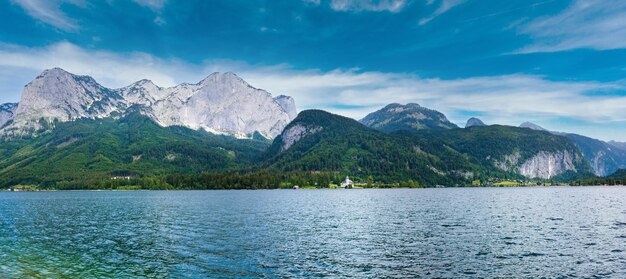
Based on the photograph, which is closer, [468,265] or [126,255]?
[468,265]

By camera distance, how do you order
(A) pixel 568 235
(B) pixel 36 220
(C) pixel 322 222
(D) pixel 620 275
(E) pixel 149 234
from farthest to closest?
1. (B) pixel 36 220
2. (C) pixel 322 222
3. (E) pixel 149 234
4. (A) pixel 568 235
5. (D) pixel 620 275

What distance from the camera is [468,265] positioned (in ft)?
176

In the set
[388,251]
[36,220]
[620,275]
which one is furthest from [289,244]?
[36,220]

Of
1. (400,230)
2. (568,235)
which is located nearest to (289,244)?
(400,230)


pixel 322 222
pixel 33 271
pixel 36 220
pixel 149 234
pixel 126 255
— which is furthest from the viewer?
pixel 36 220

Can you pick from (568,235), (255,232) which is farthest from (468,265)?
(255,232)

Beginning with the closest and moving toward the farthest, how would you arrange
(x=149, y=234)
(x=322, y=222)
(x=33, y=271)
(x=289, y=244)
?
1. (x=33, y=271)
2. (x=289, y=244)
3. (x=149, y=234)
4. (x=322, y=222)

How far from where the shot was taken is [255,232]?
86062mm

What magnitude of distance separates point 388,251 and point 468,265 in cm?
1326

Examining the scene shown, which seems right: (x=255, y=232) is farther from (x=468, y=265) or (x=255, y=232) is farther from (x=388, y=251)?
(x=468, y=265)

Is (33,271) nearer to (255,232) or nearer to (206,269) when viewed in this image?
(206,269)

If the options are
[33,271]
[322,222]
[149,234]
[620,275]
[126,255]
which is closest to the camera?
[620,275]

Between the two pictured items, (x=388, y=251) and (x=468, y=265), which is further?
(x=388, y=251)

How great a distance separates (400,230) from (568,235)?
30.0m
